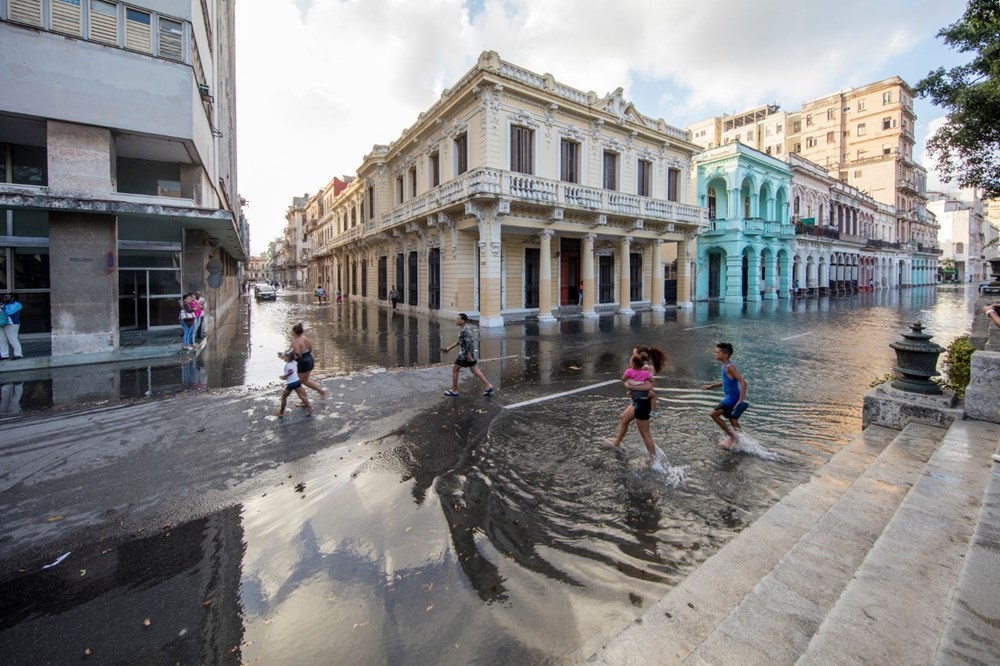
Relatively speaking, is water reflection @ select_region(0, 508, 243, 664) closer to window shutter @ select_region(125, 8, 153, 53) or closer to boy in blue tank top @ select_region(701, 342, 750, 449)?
boy in blue tank top @ select_region(701, 342, 750, 449)

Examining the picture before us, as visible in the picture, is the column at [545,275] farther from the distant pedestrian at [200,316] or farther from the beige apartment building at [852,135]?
the beige apartment building at [852,135]

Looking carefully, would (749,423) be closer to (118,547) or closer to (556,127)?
(118,547)

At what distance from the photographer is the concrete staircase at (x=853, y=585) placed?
2.21 m

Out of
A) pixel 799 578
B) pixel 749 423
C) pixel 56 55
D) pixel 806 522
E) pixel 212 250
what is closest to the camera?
pixel 799 578

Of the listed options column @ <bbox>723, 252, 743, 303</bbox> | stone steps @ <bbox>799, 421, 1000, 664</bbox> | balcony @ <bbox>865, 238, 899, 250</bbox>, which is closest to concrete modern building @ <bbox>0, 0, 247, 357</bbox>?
stone steps @ <bbox>799, 421, 1000, 664</bbox>

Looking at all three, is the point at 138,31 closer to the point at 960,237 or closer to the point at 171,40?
the point at 171,40

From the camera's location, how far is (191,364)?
11.7 m

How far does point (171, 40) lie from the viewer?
39.9 feet

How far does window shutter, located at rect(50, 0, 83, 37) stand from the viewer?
35.2 feet

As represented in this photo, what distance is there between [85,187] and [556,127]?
17.6m

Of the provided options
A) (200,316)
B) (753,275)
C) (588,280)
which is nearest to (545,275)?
(588,280)

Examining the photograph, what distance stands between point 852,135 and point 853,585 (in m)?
71.1

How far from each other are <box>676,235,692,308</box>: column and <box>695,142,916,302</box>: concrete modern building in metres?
6.97

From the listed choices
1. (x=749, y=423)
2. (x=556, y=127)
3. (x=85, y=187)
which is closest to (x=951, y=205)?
(x=556, y=127)
